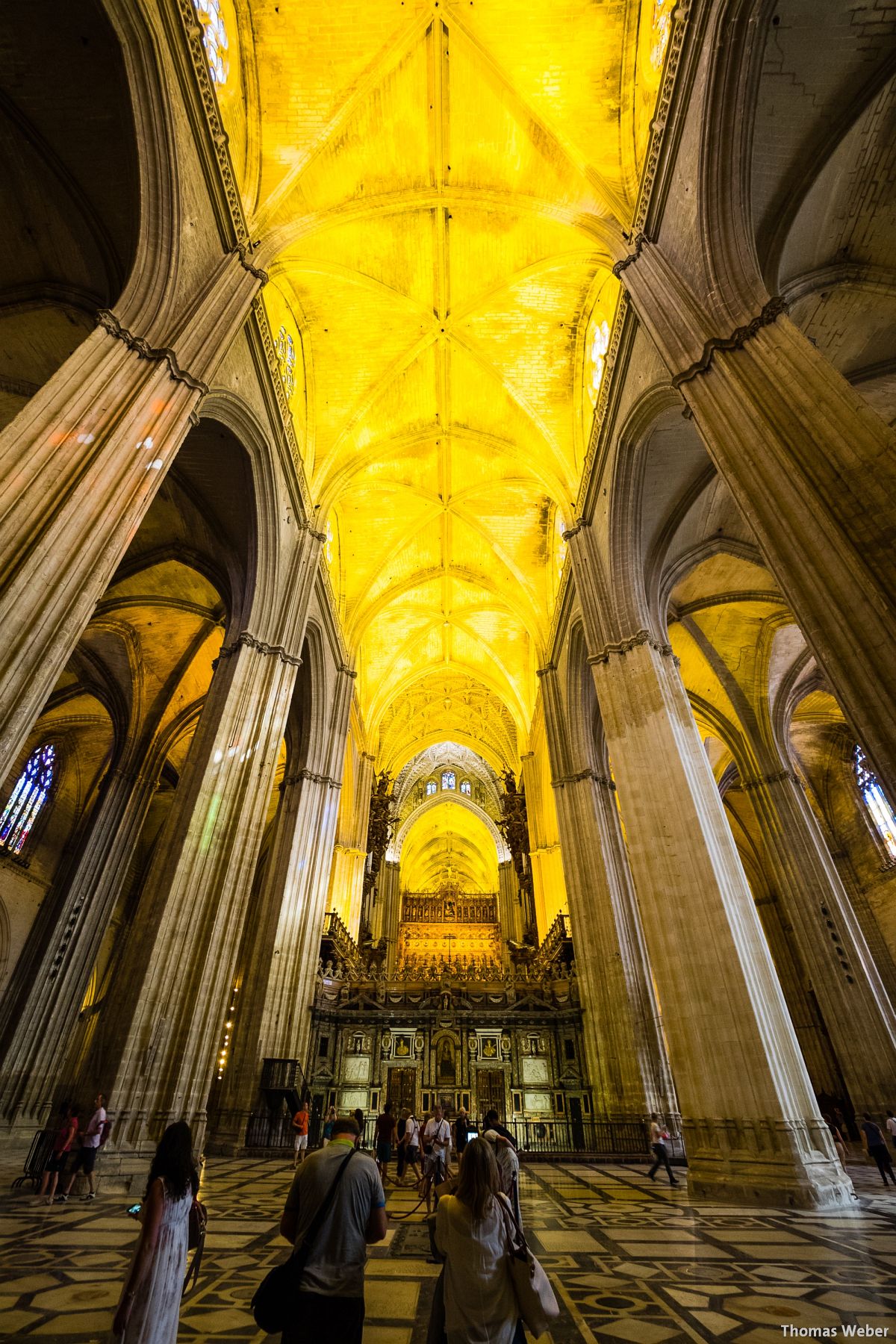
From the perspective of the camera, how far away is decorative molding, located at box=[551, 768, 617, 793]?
16078 mm

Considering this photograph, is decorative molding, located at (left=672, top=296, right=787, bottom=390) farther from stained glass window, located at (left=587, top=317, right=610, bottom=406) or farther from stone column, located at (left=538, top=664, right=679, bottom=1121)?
stone column, located at (left=538, top=664, right=679, bottom=1121)

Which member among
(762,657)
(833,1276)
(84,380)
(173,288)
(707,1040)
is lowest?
(833,1276)

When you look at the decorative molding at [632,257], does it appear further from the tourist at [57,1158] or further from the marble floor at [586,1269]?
the tourist at [57,1158]

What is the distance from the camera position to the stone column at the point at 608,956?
12.1 m

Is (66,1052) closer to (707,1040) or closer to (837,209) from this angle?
(707,1040)

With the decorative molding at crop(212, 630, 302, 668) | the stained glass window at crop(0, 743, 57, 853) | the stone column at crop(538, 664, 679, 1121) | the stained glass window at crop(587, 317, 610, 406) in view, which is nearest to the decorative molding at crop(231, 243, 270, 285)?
the decorative molding at crop(212, 630, 302, 668)

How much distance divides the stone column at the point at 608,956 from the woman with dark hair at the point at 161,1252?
12031mm

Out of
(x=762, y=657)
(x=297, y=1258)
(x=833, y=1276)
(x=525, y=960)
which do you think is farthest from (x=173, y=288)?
(x=525, y=960)

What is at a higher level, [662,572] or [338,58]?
[338,58]

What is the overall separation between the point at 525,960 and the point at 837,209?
20059mm

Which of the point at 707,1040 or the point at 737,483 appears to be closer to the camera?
the point at 737,483

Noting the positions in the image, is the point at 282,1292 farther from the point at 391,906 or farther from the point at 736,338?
the point at 391,906

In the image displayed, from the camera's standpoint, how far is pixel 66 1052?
15.8 meters

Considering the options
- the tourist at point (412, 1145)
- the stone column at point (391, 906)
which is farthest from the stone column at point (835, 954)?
the stone column at point (391, 906)
